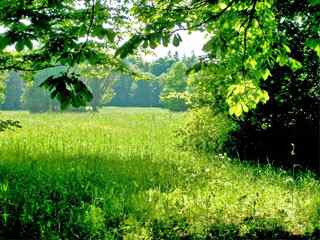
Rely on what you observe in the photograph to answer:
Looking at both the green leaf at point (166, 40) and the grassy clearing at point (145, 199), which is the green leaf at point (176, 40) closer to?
the green leaf at point (166, 40)

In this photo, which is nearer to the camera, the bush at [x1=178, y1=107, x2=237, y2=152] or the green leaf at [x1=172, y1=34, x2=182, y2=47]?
the green leaf at [x1=172, y1=34, x2=182, y2=47]

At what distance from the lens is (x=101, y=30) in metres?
4.73

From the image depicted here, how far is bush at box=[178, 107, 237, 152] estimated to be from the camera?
14.9m

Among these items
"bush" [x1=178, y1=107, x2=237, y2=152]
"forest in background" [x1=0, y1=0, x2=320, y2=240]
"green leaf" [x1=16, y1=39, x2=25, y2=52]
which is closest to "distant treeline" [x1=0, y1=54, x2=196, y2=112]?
"bush" [x1=178, y1=107, x2=237, y2=152]

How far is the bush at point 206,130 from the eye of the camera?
1492 centimetres

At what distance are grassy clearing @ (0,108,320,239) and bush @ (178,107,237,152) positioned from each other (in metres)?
2.05

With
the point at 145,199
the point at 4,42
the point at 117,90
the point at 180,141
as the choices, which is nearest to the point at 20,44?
the point at 4,42

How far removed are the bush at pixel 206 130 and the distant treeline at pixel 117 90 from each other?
37513 mm

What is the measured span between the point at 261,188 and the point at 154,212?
3086 millimetres

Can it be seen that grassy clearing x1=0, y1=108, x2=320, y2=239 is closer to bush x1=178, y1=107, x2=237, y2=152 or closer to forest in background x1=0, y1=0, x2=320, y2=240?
forest in background x1=0, y1=0, x2=320, y2=240

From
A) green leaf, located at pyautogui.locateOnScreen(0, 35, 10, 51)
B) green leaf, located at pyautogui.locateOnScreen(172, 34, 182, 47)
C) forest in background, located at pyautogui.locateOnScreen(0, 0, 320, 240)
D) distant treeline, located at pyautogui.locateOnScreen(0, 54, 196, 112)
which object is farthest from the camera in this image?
distant treeline, located at pyautogui.locateOnScreen(0, 54, 196, 112)

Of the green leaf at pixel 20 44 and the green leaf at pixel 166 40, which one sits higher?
the green leaf at pixel 166 40

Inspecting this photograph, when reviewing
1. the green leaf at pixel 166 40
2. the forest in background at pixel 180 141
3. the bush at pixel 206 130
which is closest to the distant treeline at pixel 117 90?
the bush at pixel 206 130

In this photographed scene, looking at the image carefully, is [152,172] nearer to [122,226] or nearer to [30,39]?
[122,226]
